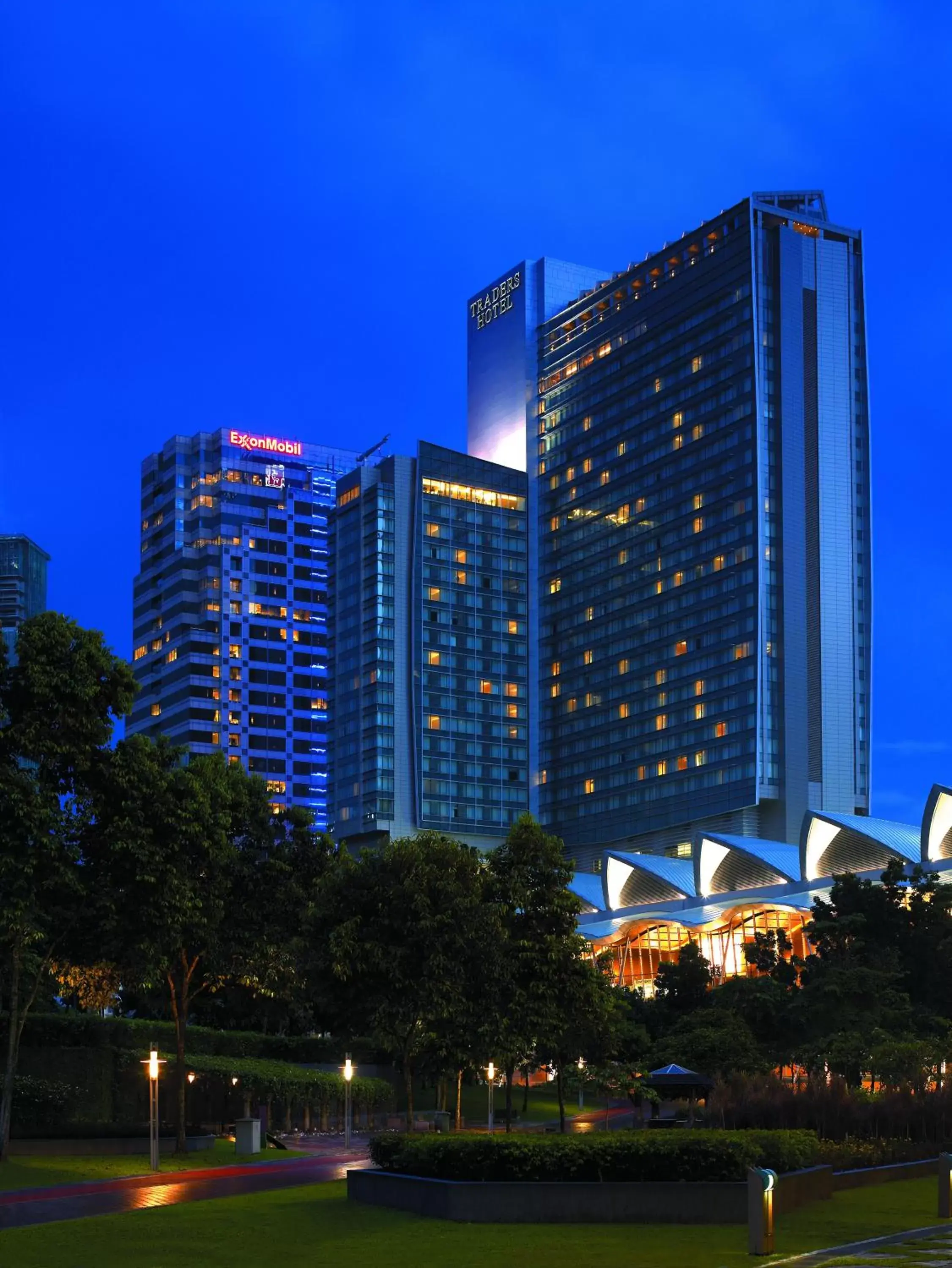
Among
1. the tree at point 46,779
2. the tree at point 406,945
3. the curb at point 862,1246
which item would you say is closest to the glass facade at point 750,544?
the tree at point 406,945

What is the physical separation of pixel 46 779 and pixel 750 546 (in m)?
128

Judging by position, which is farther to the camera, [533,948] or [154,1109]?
[533,948]

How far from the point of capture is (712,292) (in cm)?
18462

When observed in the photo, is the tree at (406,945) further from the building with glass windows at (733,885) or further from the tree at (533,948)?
the building with glass windows at (733,885)

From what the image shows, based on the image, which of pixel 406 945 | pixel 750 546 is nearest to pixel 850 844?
pixel 750 546

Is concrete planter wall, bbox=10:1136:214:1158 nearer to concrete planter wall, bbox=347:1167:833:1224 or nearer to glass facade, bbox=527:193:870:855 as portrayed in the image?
concrete planter wall, bbox=347:1167:833:1224

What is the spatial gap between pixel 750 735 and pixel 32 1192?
132201 millimetres

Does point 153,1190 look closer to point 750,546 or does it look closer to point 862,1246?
point 862,1246

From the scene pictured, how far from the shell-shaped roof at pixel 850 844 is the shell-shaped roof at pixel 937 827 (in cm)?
459

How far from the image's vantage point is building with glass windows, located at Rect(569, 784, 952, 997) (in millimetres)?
133875

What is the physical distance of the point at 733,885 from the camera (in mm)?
151125

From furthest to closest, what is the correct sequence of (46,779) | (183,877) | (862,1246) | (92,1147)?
(92,1147) < (183,877) < (46,779) < (862,1246)

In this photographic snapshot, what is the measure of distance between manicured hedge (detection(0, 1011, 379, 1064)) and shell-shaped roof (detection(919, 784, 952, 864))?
50815 millimetres

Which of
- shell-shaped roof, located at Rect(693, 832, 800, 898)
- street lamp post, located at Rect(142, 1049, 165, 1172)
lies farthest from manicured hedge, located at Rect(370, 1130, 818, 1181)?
shell-shaped roof, located at Rect(693, 832, 800, 898)
